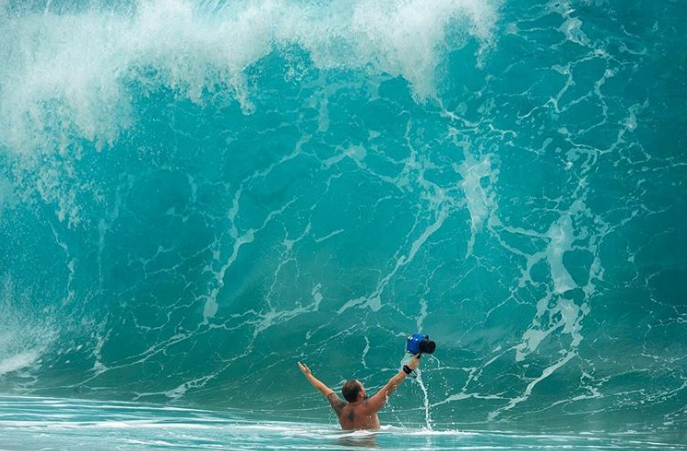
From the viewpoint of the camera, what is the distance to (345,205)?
13.1 meters

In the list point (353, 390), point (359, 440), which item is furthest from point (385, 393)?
point (359, 440)

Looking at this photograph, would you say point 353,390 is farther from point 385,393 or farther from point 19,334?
point 19,334

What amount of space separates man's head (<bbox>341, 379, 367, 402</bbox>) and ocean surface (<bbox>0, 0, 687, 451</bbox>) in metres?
3.19

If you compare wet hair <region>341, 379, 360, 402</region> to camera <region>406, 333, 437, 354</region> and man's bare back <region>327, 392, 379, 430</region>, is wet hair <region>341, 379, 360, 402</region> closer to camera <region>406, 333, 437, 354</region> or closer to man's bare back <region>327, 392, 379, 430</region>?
man's bare back <region>327, 392, 379, 430</region>

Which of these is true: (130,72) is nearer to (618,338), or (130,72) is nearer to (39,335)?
(39,335)

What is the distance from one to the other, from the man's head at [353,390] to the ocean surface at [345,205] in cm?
A: 319

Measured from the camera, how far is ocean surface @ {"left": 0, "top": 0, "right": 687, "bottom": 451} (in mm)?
11555

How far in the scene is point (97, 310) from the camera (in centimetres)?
1321

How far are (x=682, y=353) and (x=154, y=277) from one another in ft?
23.1

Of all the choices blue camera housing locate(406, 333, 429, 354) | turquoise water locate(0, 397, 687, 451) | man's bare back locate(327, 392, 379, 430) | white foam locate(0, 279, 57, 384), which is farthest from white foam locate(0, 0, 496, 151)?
blue camera housing locate(406, 333, 429, 354)

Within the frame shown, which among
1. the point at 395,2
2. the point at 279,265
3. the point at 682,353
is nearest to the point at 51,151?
the point at 279,265

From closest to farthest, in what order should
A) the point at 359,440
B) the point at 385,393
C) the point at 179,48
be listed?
1. the point at 359,440
2. the point at 385,393
3. the point at 179,48

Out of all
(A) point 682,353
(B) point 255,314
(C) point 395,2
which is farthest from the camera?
(C) point 395,2

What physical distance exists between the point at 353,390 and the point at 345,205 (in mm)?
6321
